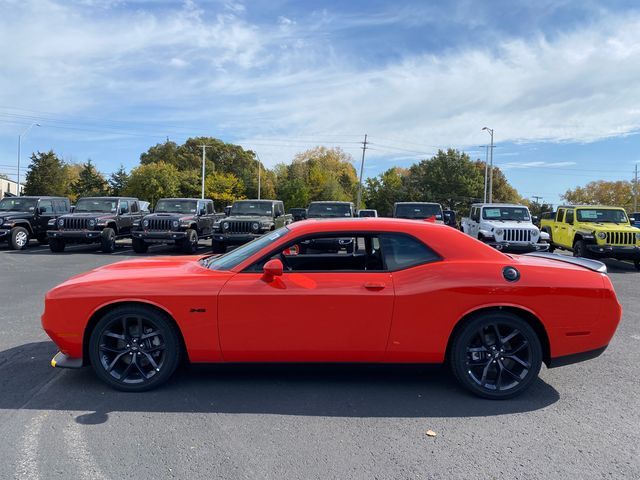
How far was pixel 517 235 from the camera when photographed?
14227 mm

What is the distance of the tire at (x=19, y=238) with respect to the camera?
54.4ft

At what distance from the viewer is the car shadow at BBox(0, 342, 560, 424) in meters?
3.76

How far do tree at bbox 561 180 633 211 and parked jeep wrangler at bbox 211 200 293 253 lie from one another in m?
76.9

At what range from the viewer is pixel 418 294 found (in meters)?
3.89


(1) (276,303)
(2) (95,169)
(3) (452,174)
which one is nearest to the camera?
(1) (276,303)

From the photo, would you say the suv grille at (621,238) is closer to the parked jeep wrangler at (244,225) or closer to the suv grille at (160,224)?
the parked jeep wrangler at (244,225)

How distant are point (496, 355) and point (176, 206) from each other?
14.8 meters

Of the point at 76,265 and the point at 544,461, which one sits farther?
the point at 76,265

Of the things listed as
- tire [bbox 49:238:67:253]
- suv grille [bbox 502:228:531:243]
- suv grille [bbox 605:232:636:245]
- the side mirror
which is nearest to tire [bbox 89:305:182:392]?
the side mirror

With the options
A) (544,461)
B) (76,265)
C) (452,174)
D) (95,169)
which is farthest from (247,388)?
(95,169)

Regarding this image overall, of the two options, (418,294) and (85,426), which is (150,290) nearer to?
(85,426)

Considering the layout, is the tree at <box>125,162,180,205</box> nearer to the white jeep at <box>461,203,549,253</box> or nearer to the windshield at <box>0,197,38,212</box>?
the windshield at <box>0,197,38,212</box>

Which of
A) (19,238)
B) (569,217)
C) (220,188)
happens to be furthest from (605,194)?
(19,238)

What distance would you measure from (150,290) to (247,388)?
3.86ft
